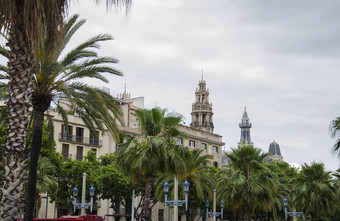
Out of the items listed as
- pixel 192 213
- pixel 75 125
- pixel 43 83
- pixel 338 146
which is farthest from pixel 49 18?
pixel 192 213

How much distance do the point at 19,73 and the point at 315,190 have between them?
121 feet

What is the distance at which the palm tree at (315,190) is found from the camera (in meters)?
44.8

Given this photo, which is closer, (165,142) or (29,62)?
(29,62)

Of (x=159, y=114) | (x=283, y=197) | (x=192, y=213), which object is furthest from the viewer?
(x=192, y=213)

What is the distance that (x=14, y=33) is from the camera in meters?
13.8

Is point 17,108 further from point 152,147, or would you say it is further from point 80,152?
point 80,152

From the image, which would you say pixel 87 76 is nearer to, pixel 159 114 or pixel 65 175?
pixel 159 114

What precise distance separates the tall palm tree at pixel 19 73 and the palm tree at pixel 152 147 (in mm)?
15156

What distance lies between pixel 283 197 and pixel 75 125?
2681cm

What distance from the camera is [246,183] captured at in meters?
39.2

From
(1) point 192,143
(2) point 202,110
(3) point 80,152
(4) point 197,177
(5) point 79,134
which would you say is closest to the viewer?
(4) point 197,177

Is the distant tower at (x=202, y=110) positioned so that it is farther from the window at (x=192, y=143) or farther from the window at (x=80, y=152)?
the window at (x=80, y=152)

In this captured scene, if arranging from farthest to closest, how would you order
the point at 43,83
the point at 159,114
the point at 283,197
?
the point at 283,197
the point at 159,114
the point at 43,83

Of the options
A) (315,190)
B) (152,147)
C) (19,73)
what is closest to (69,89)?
(19,73)
